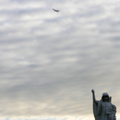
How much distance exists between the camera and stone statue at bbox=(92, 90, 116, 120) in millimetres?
99606

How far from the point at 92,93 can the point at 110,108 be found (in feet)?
7.99

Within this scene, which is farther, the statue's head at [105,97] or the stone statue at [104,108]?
the stone statue at [104,108]

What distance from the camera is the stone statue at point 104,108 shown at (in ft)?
327

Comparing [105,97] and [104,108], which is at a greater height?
[105,97]

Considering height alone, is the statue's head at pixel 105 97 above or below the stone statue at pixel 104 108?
above

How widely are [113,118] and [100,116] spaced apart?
114 centimetres

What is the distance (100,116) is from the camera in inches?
3939

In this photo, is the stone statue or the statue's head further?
the stone statue

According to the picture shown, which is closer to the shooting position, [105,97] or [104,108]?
[105,97]

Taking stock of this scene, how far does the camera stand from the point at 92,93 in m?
98.2

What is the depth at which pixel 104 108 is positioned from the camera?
3922 inches

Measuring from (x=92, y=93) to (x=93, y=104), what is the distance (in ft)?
6.46

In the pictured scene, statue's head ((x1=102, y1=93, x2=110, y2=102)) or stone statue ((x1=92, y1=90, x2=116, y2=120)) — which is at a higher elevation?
statue's head ((x1=102, y1=93, x2=110, y2=102))

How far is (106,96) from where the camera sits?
99.2 meters
